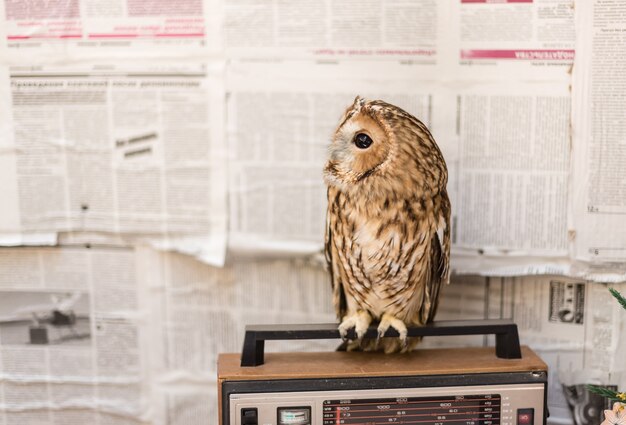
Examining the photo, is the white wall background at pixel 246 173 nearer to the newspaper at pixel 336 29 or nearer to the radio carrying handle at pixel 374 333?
the newspaper at pixel 336 29

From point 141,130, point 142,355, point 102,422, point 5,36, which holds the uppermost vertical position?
point 5,36

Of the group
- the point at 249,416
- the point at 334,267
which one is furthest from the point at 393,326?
the point at 249,416

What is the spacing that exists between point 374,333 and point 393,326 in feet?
0.10

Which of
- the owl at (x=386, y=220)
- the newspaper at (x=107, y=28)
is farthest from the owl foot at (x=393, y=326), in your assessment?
the newspaper at (x=107, y=28)

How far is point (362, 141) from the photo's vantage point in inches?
33.1

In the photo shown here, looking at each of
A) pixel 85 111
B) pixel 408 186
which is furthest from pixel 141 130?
pixel 408 186

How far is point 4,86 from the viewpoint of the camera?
1.14m

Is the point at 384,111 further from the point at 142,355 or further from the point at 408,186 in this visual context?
the point at 142,355

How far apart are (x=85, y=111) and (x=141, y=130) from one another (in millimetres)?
111

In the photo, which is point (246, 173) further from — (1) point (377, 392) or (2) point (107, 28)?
(1) point (377, 392)

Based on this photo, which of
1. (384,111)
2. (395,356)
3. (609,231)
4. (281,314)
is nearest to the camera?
(384,111)

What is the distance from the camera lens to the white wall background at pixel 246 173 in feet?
3.47

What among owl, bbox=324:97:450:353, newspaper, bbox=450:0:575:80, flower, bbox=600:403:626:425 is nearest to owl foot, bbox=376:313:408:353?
owl, bbox=324:97:450:353

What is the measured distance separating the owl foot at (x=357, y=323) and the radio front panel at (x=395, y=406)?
0.10m
